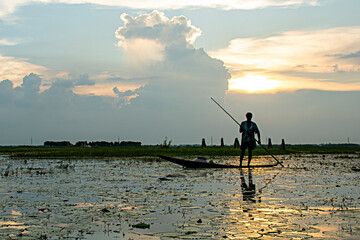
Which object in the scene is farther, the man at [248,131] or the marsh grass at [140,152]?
the marsh grass at [140,152]

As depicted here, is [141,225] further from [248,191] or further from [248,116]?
[248,116]

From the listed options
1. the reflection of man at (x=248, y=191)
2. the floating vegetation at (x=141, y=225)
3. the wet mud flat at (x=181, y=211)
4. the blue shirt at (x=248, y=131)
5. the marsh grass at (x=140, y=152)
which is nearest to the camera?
the wet mud flat at (x=181, y=211)

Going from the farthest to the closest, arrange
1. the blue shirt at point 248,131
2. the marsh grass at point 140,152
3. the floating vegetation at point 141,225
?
the marsh grass at point 140,152 < the blue shirt at point 248,131 < the floating vegetation at point 141,225

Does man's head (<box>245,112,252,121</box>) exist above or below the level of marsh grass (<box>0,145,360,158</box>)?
above

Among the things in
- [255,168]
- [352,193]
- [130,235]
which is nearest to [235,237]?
[130,235]

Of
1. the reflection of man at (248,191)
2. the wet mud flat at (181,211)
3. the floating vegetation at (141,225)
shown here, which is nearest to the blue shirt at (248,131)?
the reflection of man at (248,191)

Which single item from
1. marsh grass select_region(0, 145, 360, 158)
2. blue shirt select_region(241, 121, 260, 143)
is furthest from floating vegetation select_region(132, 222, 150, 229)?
marsh grass select_region(0, 145, 360, 158)

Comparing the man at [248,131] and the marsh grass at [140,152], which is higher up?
the man at [248,131]

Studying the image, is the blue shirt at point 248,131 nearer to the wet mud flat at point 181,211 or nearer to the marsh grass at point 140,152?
the wet mud flat at point 181,211

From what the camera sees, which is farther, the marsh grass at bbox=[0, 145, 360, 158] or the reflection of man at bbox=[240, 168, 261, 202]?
the marsh grass at bbox=[0, 145, 360, 158]

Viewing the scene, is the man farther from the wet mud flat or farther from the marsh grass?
the marsh grass

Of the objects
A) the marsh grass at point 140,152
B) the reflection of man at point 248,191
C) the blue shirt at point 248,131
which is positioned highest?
the blue shirt at point 248,131

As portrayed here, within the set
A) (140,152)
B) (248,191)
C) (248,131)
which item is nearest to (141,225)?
(248,191)

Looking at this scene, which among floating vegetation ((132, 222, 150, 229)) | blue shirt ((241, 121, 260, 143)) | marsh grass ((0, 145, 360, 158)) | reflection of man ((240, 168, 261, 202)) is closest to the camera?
floating vegetation ((132, 222, 150, 229))
